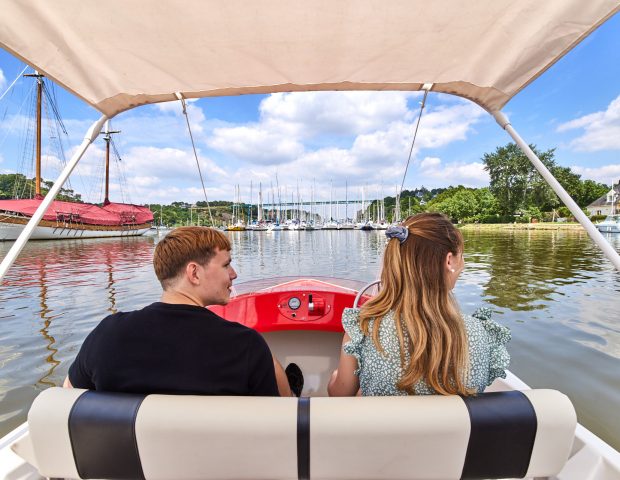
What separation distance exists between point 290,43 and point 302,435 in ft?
6.63

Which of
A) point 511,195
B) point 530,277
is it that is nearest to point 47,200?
point 530,277

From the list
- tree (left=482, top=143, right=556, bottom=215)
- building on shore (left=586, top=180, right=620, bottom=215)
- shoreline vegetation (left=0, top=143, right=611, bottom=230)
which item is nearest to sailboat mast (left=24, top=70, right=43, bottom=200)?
shoreline vegetation (left=0, top=143, right=611, bottom=230)

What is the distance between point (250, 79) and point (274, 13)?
0.73m

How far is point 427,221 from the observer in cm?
142

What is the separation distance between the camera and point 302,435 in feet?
3.44

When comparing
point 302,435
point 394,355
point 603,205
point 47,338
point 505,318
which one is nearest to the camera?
point 302,435

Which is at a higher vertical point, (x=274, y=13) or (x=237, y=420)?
(x=274, y=13)

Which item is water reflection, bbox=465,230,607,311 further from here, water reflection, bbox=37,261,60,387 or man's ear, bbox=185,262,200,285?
water reflection, bbox=37,261,60,387

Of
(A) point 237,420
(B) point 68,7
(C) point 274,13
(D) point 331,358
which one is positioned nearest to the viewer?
(A) point 237,420

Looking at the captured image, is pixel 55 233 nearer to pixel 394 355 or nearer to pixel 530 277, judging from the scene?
pixel 530 277

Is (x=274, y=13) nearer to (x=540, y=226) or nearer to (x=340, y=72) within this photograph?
(x=340, y=72)

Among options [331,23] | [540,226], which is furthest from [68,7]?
[540,226]

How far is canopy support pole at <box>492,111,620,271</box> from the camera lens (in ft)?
6.71

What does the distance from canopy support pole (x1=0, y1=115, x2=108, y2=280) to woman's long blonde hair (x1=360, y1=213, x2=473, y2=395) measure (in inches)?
71.1
